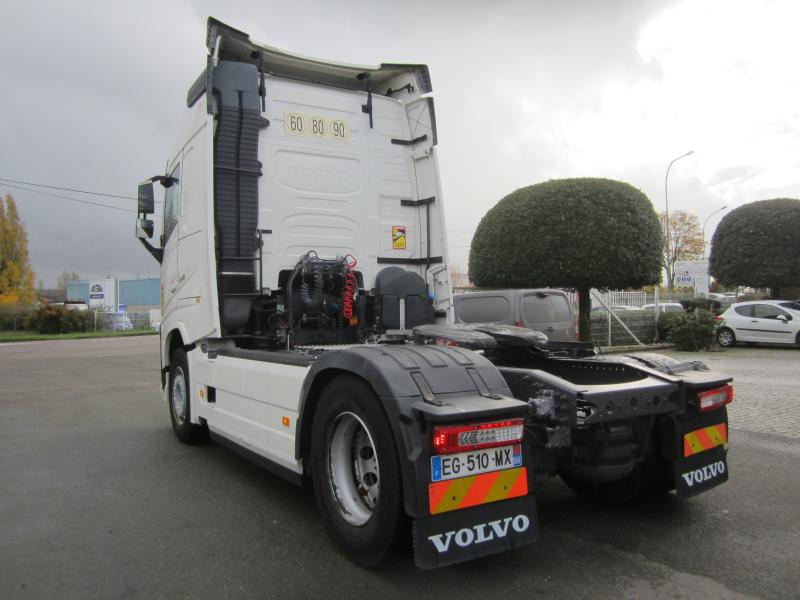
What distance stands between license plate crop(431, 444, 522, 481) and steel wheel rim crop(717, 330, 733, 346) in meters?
18.8

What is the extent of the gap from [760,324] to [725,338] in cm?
113

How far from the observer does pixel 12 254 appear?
139ft

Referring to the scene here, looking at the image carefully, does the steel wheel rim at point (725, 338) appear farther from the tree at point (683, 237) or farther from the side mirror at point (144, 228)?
the tree at point (683, 237)

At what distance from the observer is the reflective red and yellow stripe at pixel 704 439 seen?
3.74 meters

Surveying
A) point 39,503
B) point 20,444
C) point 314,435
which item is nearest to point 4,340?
point 20,444

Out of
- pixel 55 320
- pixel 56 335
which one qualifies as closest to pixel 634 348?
pixel 56 335

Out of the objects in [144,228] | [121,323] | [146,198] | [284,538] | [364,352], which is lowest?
[284,538]

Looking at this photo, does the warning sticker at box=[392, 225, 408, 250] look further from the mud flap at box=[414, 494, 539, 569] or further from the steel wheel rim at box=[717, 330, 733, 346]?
the steel wheel rim at box=[717, 330, 733, 346]

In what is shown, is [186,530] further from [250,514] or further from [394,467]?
[394,467]

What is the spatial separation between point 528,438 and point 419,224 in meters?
3.53

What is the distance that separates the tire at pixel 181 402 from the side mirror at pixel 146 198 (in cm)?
160

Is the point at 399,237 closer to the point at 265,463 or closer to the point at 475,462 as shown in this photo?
the point at 265,463

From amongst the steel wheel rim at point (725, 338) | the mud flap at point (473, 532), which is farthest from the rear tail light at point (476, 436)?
the steel wheel rim at point (725, 338)

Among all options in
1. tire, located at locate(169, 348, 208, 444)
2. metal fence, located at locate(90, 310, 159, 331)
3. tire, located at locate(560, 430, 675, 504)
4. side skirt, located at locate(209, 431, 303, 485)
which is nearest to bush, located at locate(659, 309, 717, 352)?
tire, located at locate(560, 430, 675, 504)
